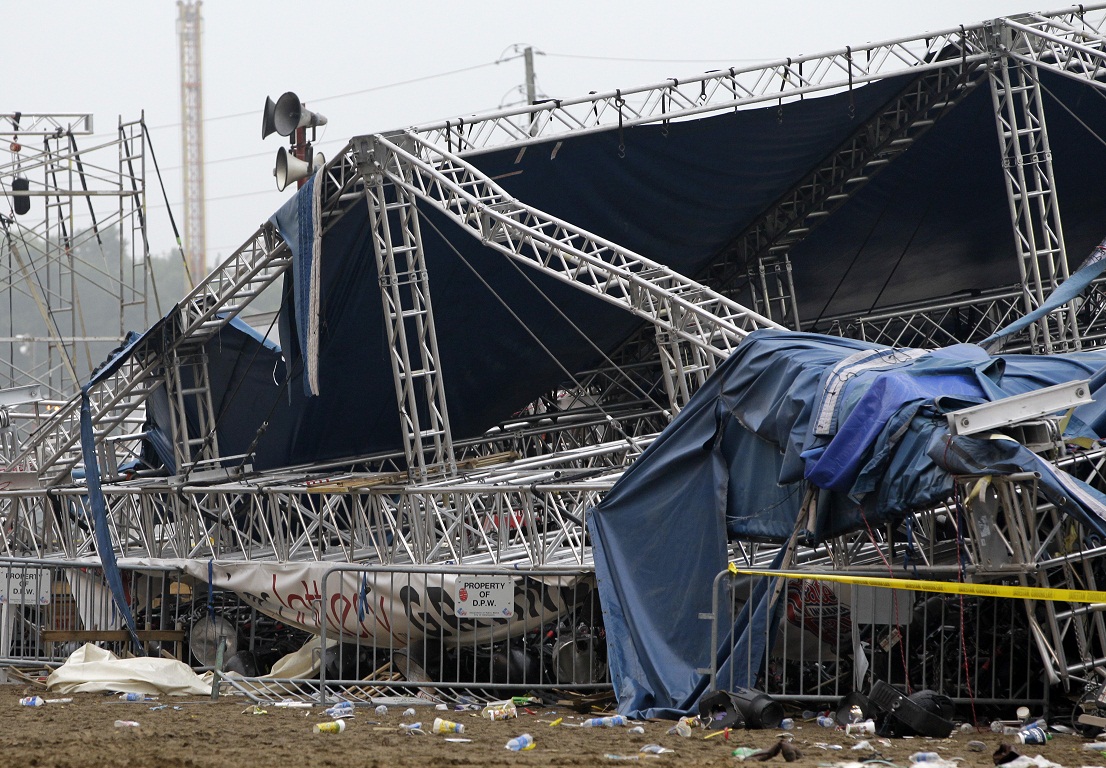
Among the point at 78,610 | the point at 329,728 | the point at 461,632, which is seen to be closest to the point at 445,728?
the point at 329,728

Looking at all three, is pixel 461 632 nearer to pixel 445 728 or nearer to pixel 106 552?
pixel 445 728

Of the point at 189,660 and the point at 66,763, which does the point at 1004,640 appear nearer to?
the point at 66,763

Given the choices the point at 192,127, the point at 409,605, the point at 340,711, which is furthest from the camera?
the point at 192,127

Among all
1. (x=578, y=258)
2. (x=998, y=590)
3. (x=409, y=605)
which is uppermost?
(x=578, y=258)

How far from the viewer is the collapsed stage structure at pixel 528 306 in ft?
45.0

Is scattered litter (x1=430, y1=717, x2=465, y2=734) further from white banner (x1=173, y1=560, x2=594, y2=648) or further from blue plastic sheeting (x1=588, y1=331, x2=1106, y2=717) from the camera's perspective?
white banner (x1=173, y1=560, x2=594, y2=648)

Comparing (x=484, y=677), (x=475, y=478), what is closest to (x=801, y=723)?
(x=484, y=677)

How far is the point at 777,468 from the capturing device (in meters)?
9.54

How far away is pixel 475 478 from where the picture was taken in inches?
579

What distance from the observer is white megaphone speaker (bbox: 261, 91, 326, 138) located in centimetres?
1628

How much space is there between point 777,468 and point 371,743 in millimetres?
3500

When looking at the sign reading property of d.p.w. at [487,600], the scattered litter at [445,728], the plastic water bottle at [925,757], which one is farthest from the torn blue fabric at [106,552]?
the plastic water bottle at [925,757]

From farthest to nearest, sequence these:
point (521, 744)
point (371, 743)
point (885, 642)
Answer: point (885, 642) → point (371, 743) → point (521, 744)

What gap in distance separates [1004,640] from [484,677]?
491cm
